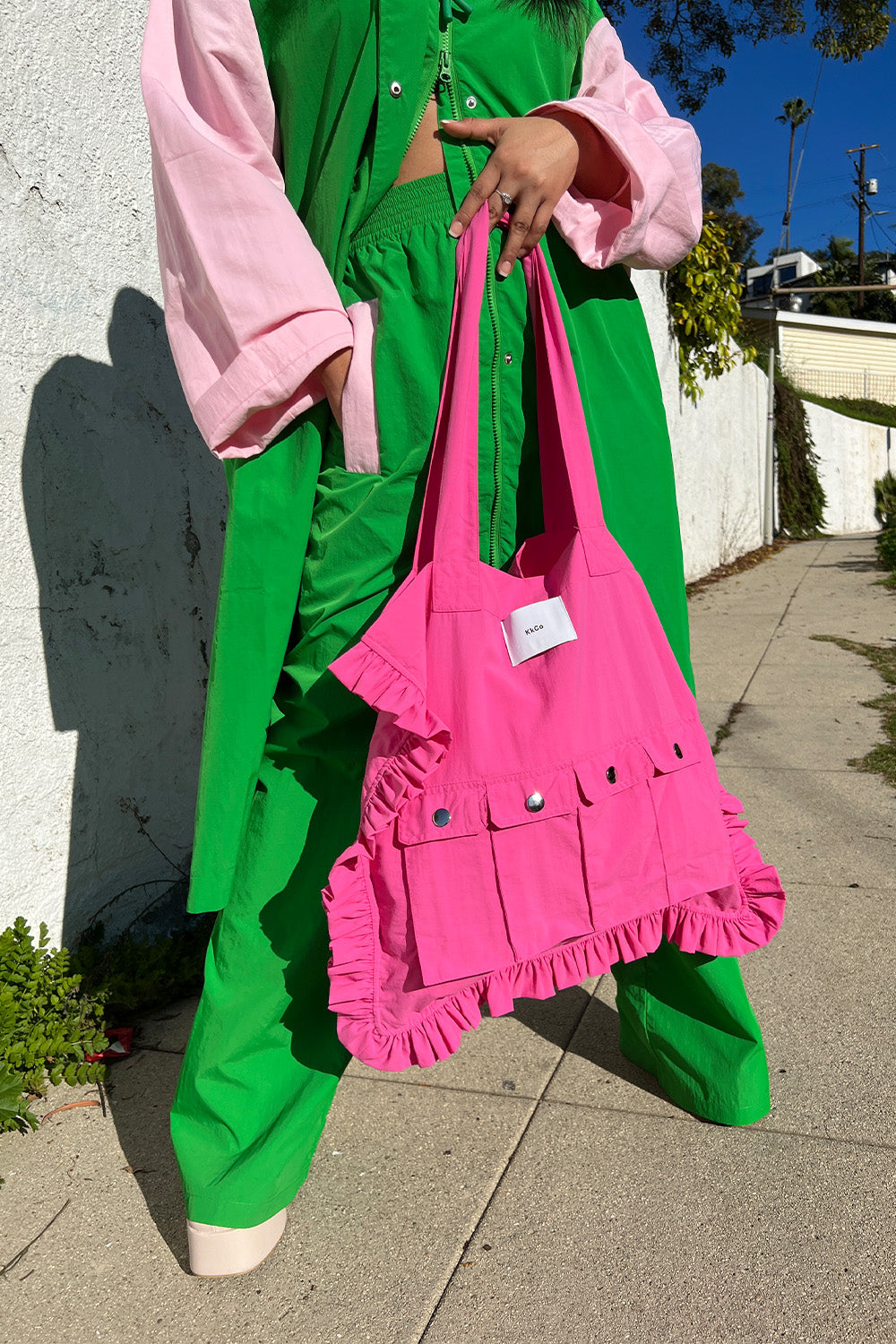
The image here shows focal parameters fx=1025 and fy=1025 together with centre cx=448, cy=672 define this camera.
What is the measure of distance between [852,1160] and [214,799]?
3.91 ft

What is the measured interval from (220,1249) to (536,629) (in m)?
1.03

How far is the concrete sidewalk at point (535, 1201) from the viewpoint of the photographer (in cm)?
142

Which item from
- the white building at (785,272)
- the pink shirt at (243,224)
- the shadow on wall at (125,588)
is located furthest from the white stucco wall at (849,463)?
the white building at (785,272)

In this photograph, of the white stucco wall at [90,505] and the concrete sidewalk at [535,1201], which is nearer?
the concrete sidewalk at [535,1201]

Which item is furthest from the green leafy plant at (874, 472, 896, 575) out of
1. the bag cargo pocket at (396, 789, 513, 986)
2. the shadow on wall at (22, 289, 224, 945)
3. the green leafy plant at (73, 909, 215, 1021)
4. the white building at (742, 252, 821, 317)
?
the white building at (742, 252, 821, 317)

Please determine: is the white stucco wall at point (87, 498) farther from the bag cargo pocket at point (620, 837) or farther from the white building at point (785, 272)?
the white building at point (785, 272)

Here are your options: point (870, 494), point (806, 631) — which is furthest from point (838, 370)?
point (806, 631)

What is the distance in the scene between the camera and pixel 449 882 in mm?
1281

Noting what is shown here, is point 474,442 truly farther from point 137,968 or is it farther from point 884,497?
point 884,497

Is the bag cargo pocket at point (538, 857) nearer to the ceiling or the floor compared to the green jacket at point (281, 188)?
nearer to the floor

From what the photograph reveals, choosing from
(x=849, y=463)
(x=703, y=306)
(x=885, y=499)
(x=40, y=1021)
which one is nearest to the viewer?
(x=40, y=1021)

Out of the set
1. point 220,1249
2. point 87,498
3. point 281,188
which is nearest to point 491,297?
point 281,188

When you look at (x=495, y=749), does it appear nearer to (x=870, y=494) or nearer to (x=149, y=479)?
(x=149, y=479)

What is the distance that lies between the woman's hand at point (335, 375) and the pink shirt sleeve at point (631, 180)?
375 millimetres
